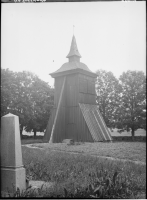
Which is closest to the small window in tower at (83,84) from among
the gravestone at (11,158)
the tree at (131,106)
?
the tree at (131,106)

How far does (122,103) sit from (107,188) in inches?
686

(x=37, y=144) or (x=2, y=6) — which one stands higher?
(x=2, y=6)

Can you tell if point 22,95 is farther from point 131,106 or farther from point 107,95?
point 131,106

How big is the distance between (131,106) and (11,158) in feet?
60.4

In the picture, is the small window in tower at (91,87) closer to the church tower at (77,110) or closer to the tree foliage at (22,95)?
the church tower at (77,110)

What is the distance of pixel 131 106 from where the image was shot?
22.7 m

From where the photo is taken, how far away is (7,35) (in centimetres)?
676

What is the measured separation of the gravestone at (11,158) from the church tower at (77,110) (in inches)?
426

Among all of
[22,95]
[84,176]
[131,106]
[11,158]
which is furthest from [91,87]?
[11,158]

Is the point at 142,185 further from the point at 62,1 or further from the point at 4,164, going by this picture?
the point at 62,1

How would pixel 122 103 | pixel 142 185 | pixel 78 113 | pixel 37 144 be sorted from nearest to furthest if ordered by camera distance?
pixel 142 185
pixel 37 144
pixel 78 113
pixel 122 103

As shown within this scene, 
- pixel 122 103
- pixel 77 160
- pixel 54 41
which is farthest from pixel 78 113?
pixel 54 41

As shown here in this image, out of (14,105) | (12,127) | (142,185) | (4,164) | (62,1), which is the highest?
(62,1)

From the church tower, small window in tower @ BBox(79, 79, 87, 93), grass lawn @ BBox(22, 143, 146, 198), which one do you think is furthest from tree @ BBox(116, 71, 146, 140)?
grass lawn @ BBox(22, 143, 146, 198)
